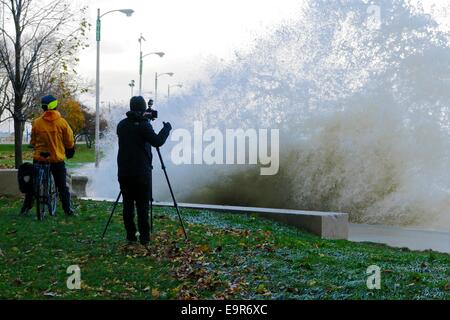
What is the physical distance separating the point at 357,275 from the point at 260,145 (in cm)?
1175

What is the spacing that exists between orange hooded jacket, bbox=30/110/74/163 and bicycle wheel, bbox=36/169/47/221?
331 millimetres

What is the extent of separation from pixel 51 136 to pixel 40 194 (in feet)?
3.30

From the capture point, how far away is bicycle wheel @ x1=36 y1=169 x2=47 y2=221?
10.9 meters

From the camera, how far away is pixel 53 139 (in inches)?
426

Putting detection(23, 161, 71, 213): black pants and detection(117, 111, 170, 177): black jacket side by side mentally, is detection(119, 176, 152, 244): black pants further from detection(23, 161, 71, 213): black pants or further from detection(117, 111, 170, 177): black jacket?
detection(23, 161, 71, 213): black pants

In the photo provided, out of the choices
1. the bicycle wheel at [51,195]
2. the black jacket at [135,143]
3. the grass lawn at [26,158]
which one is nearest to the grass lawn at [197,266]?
the bicycle wheel at [51,195]

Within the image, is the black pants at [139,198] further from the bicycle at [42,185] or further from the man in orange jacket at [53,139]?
the bicycle at [42,185]

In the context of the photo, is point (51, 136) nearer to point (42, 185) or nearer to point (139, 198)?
Answer: point (42, 185)

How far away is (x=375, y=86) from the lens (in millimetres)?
17031

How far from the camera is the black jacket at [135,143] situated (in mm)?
8031

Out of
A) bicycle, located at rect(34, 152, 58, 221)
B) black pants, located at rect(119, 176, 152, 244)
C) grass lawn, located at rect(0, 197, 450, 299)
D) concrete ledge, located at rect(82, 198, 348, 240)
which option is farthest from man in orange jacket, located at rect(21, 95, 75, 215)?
concrete ledge, located at rect(82, 198, 348, 240)
